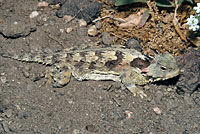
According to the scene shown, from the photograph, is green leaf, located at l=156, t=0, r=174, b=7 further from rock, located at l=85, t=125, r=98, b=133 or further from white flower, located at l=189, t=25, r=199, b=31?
rock, located at l=85, t=125, r=98, b=133

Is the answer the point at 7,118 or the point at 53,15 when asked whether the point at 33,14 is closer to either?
the point at 53,15

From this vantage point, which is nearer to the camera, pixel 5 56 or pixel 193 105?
pixel 193 105

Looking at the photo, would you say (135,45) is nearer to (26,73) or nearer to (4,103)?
(26,73)

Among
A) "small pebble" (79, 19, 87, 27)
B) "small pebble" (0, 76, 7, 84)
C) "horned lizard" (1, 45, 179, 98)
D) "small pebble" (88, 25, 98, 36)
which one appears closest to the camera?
"horned lizard" (1, 45, 179, 98)

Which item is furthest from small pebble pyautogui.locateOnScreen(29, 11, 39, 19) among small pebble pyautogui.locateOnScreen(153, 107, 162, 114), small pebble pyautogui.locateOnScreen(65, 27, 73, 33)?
small pebble pyautogui.locateOnScreen(153, 107, 162, 114)

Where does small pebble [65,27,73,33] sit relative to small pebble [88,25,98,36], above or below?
below

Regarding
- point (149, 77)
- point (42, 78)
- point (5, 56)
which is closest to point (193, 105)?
point (149, 77)

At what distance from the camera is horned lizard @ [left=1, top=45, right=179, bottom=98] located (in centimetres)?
659

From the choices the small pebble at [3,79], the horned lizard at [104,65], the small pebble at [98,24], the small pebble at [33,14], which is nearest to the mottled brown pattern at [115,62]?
the horned lizard at [104,65]

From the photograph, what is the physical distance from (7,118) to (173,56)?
3.74 m

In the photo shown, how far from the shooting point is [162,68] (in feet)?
21.1

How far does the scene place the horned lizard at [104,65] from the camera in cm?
659

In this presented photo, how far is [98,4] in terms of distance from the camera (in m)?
7.62

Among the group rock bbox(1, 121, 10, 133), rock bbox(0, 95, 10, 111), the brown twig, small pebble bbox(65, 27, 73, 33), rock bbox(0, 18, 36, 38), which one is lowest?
rock bbox(1, 121, 10, 133)
